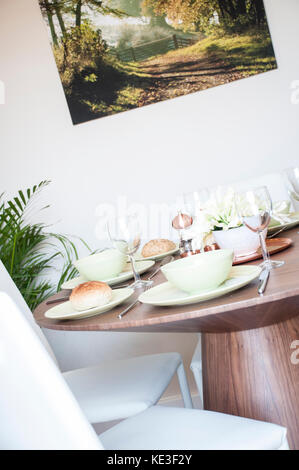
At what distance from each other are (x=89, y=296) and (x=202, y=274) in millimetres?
314

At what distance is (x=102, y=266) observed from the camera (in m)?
1.63

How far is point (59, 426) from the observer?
0.82 metres

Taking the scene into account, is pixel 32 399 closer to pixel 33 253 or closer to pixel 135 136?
pixel 33 253

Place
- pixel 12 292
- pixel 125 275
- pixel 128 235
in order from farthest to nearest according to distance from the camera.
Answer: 1. pixel 12 292
2. pixel 125 275
3. pixel 128 235

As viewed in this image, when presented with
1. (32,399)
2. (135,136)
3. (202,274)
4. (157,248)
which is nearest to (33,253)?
(135,136)

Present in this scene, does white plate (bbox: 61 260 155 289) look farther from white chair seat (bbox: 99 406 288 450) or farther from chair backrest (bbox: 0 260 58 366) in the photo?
white chair seat (bbox: 99 406 288 450)

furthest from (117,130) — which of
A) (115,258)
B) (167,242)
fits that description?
(115,258)

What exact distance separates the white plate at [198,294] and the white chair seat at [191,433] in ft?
0.92

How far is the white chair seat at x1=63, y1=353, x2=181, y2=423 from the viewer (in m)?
1.54

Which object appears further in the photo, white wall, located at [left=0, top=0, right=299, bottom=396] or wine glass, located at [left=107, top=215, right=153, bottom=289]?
white wall, located at [left=0, top=0, right=299, bottom=396]

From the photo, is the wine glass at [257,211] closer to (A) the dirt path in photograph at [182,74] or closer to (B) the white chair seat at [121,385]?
(B) the white chair seat at [121,385]

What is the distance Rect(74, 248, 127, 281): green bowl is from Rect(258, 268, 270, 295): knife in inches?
22.5

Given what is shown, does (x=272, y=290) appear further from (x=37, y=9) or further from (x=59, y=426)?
(x=37, y=9)

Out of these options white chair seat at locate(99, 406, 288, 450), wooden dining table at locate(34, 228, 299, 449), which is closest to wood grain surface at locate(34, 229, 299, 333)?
wooden dining table at locate(34, 228, 299, 449)
